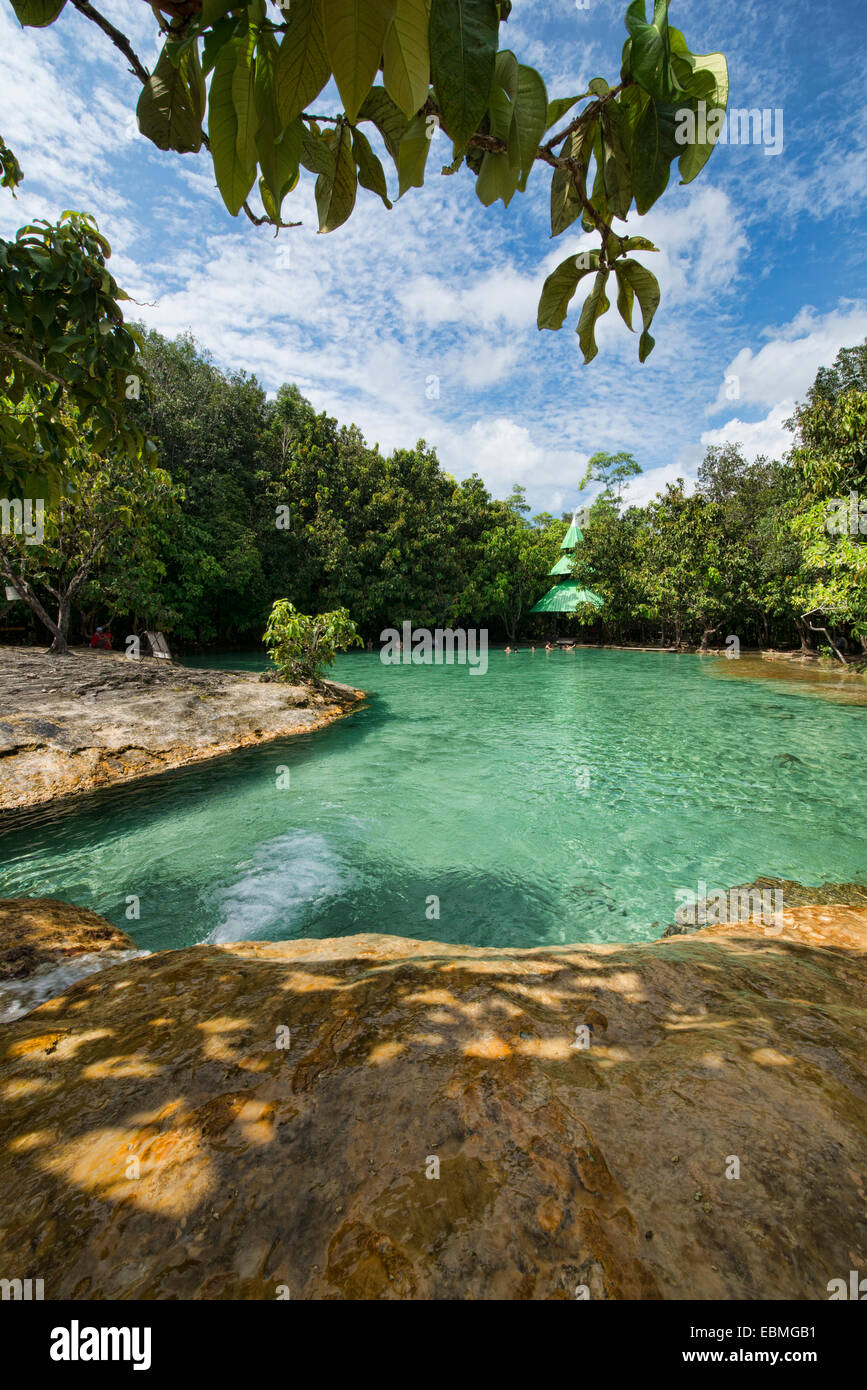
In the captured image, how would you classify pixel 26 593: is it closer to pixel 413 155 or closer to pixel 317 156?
pixel 317 156

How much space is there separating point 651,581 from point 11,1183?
1242 inches

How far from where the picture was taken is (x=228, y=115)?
0.84m

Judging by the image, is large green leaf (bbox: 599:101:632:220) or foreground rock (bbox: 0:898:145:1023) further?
foreground rock (bbox: 0:898:145:1023)

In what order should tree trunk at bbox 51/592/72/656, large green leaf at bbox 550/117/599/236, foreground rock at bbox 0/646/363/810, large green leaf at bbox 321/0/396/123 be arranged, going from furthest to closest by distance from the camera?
tree trunk at bbox 51/592/72/656 < foreground rock at bbox 0/646/363/810 < large green leaf at bbox 550/117/599/236 < large green leaf at bbox 321/0/396/123

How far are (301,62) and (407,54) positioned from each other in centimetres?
15

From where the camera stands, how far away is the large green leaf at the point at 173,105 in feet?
3.42

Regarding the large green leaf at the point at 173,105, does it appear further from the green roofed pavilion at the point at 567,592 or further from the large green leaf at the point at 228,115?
the green roofed pavilion at the point at 567,592

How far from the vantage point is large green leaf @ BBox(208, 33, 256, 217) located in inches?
32.2

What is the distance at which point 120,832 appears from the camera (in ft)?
A: 22.2

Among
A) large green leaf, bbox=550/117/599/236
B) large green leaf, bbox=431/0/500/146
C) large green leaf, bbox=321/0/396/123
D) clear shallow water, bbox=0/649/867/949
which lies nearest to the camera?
large green leaf, bbox=321/0/396/123

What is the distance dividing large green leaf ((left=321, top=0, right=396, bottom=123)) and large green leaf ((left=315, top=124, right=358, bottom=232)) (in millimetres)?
577

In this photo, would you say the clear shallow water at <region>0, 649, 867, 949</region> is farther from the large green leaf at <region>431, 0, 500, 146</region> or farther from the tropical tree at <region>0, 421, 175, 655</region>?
the tropical tree at <region>0, 421, 175, 655</region>

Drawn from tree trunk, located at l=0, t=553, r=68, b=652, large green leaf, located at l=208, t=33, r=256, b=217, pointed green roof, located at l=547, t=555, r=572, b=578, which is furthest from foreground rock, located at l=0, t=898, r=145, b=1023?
pointed green roof, located at l=547, t=555, r=572, b=578

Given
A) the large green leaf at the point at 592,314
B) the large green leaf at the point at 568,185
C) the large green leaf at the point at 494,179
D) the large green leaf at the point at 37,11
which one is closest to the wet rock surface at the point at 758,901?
the large green leaf at the point at 592,314
